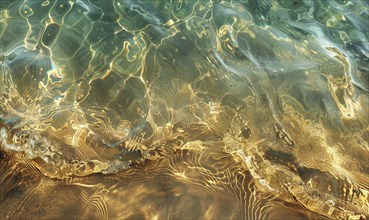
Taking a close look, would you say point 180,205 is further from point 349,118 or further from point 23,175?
point 349,118

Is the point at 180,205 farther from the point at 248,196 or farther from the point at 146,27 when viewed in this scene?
the point at 146,27

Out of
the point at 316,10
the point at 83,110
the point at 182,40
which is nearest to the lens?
the point at 83,110

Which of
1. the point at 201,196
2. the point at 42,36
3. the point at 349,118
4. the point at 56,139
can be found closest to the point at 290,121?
the point at 349,118

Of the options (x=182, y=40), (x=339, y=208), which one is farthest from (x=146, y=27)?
(x=339, y=208)

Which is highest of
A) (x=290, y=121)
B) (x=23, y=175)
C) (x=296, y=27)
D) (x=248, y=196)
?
(x=296, y=27)

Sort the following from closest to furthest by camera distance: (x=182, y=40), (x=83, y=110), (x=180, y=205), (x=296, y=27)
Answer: (x=180, y=205) < (x=83, y=110) < (x=182, y=40) < (x=296, y=27)

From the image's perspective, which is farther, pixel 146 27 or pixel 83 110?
pixel 146 27

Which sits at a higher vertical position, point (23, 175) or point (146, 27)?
point (146, 27)
